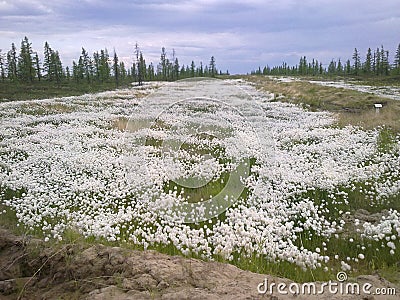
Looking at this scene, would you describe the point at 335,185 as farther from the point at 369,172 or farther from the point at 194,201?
the point at 194,201

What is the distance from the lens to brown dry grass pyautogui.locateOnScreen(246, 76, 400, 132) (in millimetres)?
24409

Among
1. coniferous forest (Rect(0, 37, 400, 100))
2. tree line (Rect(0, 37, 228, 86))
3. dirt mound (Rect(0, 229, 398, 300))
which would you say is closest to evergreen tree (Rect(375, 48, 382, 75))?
coniferous forest (Rect(0, 37, 400, 100))

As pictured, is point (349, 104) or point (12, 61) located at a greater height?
point (12, 61)

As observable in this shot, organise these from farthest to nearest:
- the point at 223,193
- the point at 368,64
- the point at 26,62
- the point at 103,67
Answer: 1. the point at 368,64
2. the point at 103,67
3. the point at 26,62
4. the point at 223,193

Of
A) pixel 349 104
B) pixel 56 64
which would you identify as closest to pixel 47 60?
pixel 56 64

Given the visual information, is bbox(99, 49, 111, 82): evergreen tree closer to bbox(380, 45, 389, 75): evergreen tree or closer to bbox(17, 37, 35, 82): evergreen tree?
bbox(17, 37, 35, 82): evergreen tree

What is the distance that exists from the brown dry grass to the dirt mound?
18534 millimetres

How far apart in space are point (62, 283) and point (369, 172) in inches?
446

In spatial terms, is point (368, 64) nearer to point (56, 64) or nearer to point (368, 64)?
point (368, 64)

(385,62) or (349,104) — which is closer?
(349,104)

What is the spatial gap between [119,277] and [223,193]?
6458 mm

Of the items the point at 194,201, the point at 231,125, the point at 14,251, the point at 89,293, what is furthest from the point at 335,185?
the point at 231,125

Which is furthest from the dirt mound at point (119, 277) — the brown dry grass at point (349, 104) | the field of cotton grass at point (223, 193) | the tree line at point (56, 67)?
the tree line at point (56, 67)

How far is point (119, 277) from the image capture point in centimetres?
650
